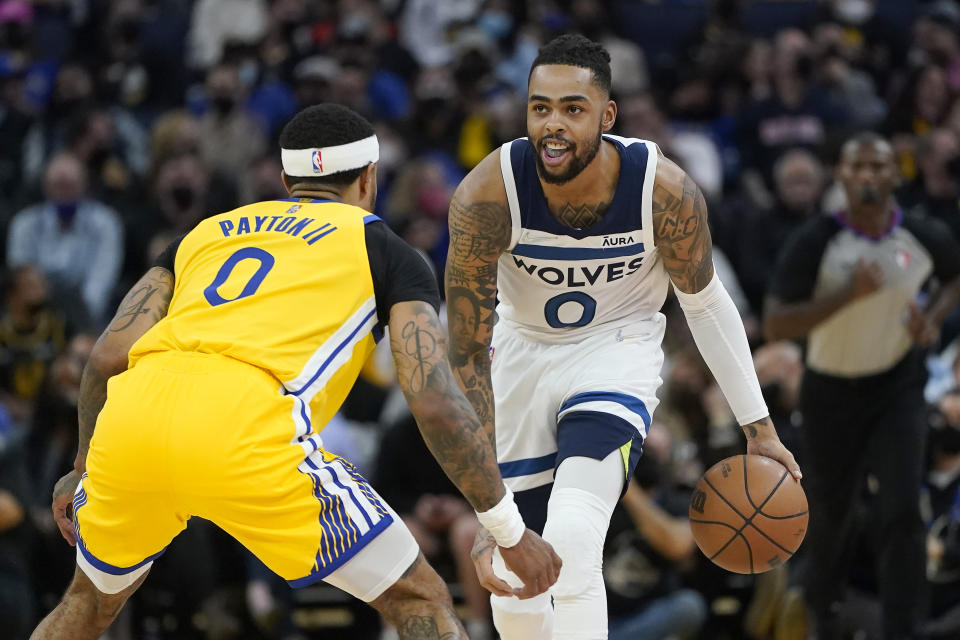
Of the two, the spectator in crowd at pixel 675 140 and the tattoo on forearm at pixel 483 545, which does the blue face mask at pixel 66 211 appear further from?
the tattoo on forearm at pixel 483 545

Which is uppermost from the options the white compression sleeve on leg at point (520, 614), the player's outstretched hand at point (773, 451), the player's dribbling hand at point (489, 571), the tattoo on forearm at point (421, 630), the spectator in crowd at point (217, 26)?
the tattoo on forearm at point (421, 630)

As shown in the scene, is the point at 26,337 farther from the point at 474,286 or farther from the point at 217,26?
the point at 474,286

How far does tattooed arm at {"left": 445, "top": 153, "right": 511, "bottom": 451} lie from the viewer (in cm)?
525

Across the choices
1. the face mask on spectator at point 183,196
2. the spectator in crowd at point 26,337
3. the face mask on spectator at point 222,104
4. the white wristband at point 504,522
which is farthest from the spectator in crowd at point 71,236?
the white wristband at point 504,522

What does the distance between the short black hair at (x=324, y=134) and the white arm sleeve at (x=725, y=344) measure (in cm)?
136

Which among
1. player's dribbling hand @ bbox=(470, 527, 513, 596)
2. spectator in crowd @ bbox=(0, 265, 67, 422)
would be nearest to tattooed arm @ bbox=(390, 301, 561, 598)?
player's dribbling hand @ bbox=(470, 527, 513, 596)

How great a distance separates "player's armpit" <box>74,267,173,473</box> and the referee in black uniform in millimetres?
3562

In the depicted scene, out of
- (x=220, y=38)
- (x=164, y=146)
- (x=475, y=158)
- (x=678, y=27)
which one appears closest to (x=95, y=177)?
(x=164, y=146)

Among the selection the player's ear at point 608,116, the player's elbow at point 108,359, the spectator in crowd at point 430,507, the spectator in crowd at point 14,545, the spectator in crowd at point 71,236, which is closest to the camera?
the player's elbow at point 108,359

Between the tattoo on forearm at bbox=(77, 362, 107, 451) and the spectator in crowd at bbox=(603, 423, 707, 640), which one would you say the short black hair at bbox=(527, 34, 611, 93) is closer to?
the tattoo on forearm at bbox=(77, 362, 107, 451)

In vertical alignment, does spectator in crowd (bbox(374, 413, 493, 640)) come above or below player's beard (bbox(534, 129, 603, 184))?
below

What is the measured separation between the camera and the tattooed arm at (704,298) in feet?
17.2

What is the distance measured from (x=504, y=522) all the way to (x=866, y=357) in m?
3.45

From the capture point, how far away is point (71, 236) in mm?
10711
